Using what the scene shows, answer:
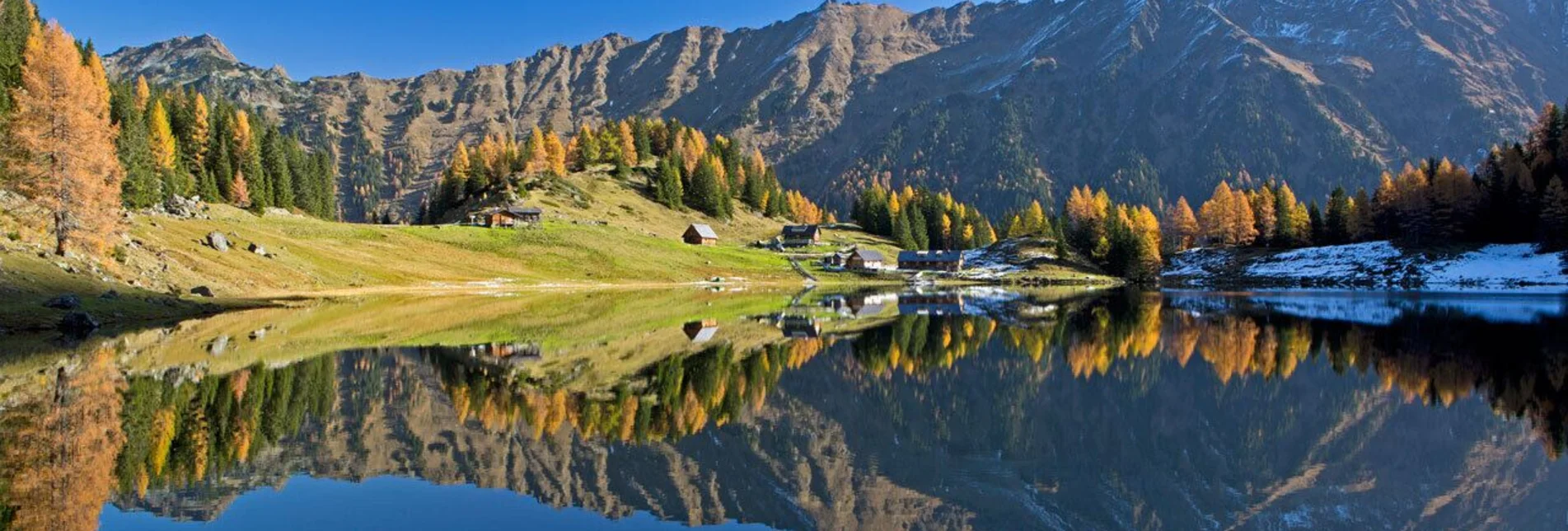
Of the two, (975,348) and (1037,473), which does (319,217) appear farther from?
(1037,473)

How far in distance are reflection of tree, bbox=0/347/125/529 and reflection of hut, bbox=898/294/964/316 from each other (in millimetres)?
52972

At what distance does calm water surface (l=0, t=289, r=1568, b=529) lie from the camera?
1455cm

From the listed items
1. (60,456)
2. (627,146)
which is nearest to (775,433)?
(60,456)

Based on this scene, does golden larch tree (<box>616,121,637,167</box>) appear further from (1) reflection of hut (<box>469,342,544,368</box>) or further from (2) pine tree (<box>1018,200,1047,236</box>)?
(1) reflection of hut (<box>469,342,544,368</box>)

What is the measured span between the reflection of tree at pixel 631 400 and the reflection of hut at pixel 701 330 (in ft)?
28.6

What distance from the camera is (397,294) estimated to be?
75688 millimetres

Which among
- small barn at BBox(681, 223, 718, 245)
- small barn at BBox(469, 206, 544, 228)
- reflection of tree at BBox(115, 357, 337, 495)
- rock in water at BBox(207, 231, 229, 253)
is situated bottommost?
reflection of tree at BBox(115, 357, 337, 495)

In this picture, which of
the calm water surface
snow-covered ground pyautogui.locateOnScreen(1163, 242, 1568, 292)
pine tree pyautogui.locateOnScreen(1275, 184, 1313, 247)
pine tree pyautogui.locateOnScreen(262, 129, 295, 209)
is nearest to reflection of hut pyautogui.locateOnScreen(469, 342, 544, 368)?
the calm water surface

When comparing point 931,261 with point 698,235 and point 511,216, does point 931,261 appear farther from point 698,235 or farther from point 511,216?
point 511,216

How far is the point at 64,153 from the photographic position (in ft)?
163

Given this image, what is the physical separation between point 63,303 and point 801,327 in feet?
122

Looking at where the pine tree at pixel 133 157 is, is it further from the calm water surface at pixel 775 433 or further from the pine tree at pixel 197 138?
the calm water surface at pixel 775 433

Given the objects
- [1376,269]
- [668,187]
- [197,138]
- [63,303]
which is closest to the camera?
[63,303]

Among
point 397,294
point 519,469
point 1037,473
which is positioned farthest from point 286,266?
point 1037,473
